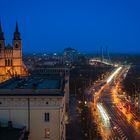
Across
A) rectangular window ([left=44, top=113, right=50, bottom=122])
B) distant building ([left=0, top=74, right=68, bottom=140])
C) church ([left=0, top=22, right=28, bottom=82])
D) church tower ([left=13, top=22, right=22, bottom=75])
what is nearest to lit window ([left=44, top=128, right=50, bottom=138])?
distant building ([left=0, top=74, right=68, bottom=140])

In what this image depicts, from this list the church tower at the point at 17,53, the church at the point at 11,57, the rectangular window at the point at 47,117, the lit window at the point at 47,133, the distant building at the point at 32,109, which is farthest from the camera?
the church tower at the point at 17,53

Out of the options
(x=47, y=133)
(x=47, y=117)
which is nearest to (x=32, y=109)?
(x=47, y=117)

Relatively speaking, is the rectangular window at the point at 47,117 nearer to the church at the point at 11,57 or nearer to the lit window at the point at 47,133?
the lit window at the point at 47,133

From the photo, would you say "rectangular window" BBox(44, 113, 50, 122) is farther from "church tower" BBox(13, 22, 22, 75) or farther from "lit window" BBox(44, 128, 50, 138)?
"church tower" BBox(13, 22, 22, 75)

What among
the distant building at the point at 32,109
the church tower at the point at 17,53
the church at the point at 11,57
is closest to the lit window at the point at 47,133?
the distant building at the point at 32,109

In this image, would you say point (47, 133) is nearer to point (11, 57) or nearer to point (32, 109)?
point (32, 109)

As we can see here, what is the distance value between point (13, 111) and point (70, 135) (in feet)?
62.1

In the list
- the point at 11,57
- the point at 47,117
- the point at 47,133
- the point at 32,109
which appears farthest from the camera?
the point at 11,57

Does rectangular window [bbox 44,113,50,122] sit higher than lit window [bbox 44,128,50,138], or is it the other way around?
rectangular window [bbox 44,113,50,122]

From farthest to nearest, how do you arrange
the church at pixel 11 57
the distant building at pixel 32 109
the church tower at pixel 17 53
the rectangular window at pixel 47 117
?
the church tower at pixel 17 53
the church at pixel 11 57
the rectangular window at pixel 47 117
the distant building at pixel 32 109

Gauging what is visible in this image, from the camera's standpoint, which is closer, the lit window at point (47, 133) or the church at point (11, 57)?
the lit window at point (47, 133)

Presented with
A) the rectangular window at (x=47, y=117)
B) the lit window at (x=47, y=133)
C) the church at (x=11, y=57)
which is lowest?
the lit window at (x=47, y=133)

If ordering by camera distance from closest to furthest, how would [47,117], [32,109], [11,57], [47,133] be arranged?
[32,109]
[47,117]
[47,133]
[11,57]

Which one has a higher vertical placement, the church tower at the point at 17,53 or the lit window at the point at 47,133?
the church tower at the point at 17,53
